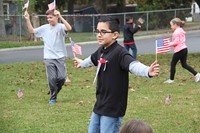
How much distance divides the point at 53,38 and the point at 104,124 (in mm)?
4216

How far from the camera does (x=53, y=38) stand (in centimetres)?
901

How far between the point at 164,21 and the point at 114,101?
102 feet

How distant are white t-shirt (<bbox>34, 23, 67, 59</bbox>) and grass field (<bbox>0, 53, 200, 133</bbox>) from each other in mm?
995

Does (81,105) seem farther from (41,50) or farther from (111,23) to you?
(41,50)

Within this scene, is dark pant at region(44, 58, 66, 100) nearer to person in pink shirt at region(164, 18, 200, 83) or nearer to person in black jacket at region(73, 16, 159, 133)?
person in pink shirt at region(164, 18, 200, 83)

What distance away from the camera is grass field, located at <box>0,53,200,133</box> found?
7398 mm

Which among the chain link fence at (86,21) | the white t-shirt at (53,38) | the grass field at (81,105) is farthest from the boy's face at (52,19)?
the chain link fence at (86,21)

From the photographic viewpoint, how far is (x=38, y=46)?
1059 inches

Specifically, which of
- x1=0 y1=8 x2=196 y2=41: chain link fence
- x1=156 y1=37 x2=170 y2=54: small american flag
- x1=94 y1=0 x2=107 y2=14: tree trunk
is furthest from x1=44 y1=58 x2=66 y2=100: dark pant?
x1=94 y1=0 x2=107 y2=14: tree trunk

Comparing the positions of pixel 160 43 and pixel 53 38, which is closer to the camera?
pixel 160 43

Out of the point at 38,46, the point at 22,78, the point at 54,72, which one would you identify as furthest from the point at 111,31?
the point at 38,46

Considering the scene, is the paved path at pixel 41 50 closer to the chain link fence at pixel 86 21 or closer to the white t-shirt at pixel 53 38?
the chain link fence at pixel 86 21

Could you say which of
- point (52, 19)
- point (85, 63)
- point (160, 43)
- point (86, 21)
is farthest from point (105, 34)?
point (86, 21)

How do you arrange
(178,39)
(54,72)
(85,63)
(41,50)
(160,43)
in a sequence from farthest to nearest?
(41,50)
(178,39)
(54,72)
(160,43)
(85,63)
